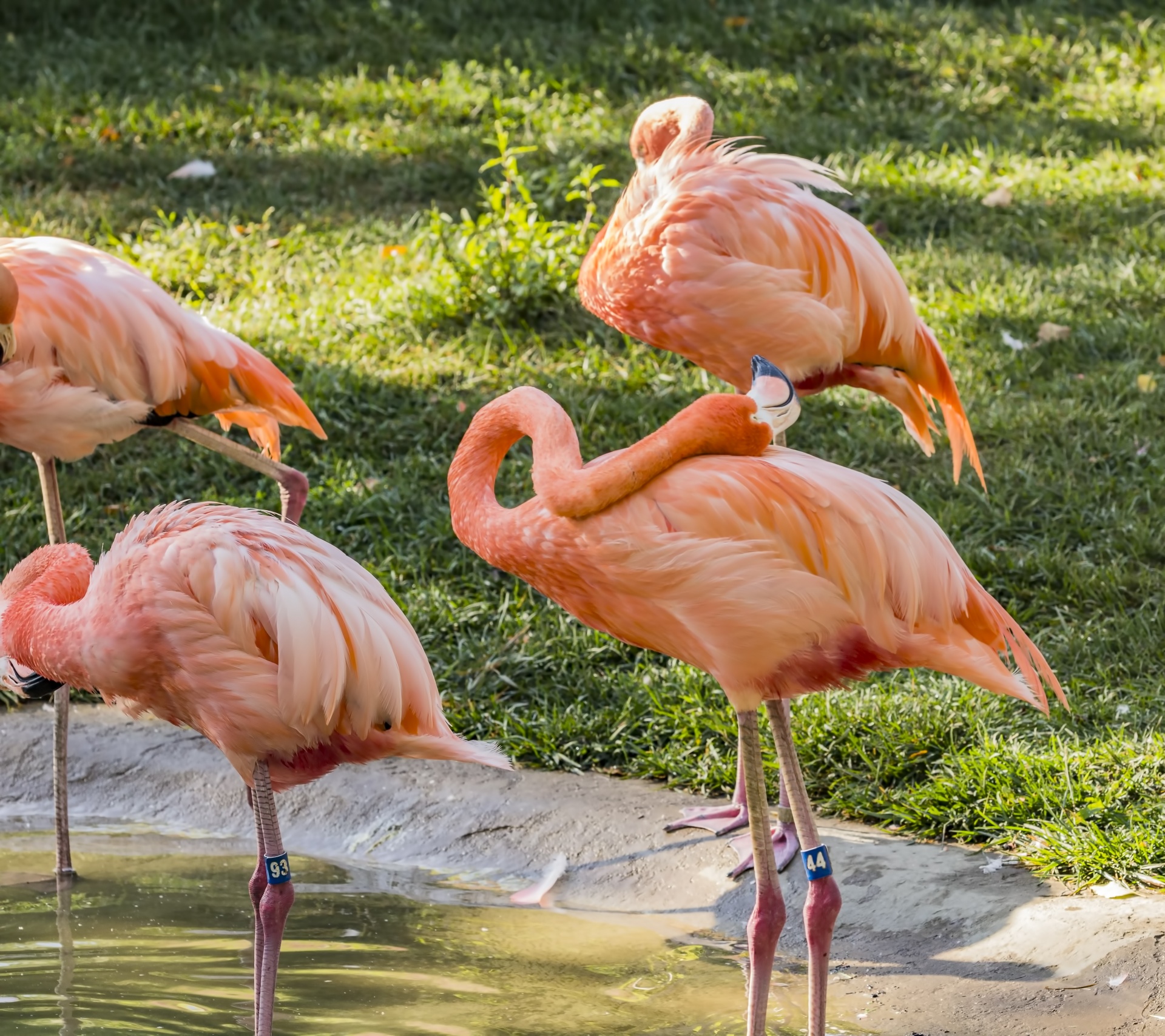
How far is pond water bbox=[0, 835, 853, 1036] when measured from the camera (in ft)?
9.67

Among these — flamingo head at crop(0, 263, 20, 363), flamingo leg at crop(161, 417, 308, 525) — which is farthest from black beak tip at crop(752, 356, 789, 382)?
flamingo head at crop(0, 263, 20, 363)

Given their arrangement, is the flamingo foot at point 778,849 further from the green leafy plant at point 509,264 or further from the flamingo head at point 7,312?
the green leafy plant at point 509,264

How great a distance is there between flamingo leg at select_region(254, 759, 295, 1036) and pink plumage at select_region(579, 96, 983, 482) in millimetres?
1535

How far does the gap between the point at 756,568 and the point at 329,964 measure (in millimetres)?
1308

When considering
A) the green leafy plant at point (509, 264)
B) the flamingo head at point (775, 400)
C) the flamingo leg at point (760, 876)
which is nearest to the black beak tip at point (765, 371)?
the flamingo head at point (775, 400)

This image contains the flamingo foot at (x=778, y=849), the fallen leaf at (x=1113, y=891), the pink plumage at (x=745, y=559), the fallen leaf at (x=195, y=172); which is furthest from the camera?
the fallen leaf at (x=195, y=172)

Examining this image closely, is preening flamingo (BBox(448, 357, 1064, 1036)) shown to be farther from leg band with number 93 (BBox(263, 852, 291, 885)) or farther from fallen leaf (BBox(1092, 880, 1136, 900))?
leg band with number 93 (BBox(263, 852, 291, 885))

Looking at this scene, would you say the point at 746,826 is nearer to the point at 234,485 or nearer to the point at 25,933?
the point at 25,933

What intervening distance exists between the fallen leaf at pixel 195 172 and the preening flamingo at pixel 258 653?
14.6 feet

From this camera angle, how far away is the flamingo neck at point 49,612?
2898 millimetres

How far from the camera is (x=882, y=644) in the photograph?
2770 millimetres

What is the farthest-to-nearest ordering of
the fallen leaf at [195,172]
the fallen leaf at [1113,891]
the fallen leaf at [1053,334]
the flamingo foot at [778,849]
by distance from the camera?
the fallen leaf at [195,172], the fallen leaf at [1053,334], the flamingo foot at [778,849], the fallen leaf at [1113,891]

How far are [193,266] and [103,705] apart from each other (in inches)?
101

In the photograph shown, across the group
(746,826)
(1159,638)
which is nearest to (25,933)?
(746,826)
